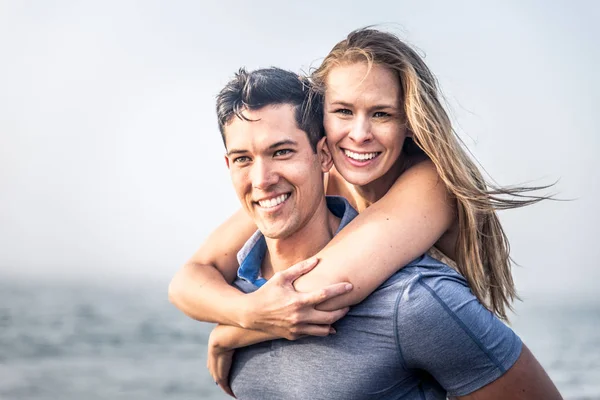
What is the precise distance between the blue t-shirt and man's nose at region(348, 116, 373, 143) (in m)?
0.44

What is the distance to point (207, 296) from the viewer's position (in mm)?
2533

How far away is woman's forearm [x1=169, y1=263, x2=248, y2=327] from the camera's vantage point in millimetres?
2389

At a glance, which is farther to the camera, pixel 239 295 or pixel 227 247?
pixel 227 247

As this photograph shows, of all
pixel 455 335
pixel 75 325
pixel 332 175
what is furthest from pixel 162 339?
pixel 455 335

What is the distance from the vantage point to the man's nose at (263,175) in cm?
234

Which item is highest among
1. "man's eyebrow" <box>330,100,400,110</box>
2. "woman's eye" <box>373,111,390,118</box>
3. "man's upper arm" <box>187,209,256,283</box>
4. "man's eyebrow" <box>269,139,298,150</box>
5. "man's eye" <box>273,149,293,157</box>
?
"man's eyebrow" <box>330,100,400,110</box>

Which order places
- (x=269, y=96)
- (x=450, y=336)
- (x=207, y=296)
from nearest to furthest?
(x=450, y=336), (x=269, y=96), (x=207, y=296)

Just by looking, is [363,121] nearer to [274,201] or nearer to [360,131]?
[360,131]

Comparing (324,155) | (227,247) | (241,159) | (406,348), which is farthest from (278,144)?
(406,348)

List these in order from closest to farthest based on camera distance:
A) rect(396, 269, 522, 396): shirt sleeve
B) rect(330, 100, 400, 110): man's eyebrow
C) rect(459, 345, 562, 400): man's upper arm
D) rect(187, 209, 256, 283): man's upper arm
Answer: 1. rect(396, 269, 522, 396): shirt sleeve
2. rect(459, 345, 562, 400): man's upper arm
3. rect(330, 100, 400, 110): man's eyebrow
4. rect(187, 209, 256, 283): man's upper arm

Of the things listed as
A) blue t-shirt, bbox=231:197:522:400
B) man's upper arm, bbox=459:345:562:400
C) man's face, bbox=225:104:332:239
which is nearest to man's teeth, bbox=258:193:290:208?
man's face, bbox=225:104:332:239

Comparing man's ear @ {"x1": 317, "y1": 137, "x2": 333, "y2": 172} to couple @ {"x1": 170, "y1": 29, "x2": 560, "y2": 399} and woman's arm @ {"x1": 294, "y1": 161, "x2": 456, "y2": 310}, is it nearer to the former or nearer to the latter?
couple @ {"x1": 170, "y1": 29, "x2": 560, "y2": 399}

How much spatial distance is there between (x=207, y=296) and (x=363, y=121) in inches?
28.5

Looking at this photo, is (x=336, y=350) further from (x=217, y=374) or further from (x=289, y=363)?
(x=217, y=374)
